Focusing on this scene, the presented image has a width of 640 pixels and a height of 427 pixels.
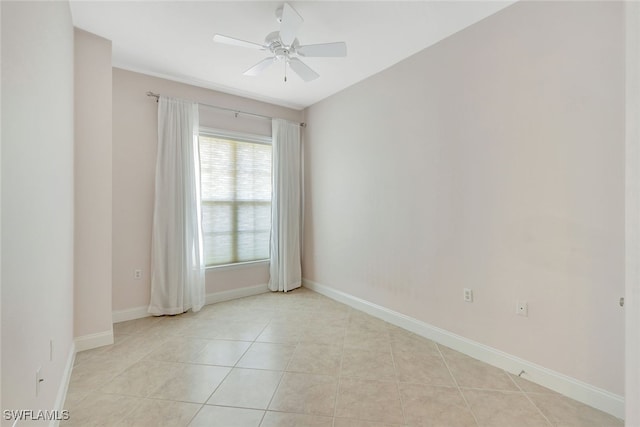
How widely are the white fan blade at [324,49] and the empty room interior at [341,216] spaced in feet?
0.06

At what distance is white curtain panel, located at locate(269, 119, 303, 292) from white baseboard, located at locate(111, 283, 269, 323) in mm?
230

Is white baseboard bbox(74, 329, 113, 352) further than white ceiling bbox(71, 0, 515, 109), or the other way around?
white baseboard bbox(74, 329, 113, 352)

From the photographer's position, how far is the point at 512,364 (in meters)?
2.15

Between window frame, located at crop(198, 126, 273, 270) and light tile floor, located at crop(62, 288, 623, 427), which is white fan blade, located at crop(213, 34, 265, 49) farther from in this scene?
light tile floor, located at crop(62, 288, 623, 427)

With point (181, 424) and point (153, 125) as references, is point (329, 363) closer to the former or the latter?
point (181, 424)

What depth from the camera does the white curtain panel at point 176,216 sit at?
327 centimetres

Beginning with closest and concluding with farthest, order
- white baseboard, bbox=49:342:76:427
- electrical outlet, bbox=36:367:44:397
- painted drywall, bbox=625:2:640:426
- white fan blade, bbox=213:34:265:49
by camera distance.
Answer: painted drywall, bbox=625:2:640:426, electrical outlet, bbox=36:367:44:397, white baseboard, bbox=49:342:76:427, white fan blade, bbox=213:34:265:49

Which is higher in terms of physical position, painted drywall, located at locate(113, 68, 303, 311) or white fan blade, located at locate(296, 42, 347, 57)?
white fan blade, located at locate(296, 42, 347, 57)

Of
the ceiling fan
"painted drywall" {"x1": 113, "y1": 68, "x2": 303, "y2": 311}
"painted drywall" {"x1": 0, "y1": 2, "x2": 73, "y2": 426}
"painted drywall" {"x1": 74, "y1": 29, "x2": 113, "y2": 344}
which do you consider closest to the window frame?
"painted drywall" {"x1": 113, "y1": 68, "x2": 303, "y2": 311}

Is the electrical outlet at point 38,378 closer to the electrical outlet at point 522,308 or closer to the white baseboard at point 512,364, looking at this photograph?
the white baseboard at point 512,364

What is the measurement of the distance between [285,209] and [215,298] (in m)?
1.60

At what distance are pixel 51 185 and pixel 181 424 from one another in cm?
157

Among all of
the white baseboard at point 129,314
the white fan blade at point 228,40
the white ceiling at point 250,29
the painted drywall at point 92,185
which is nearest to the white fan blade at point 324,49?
the white ceiling at point 250,29

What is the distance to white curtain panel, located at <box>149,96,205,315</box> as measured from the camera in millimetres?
3273
